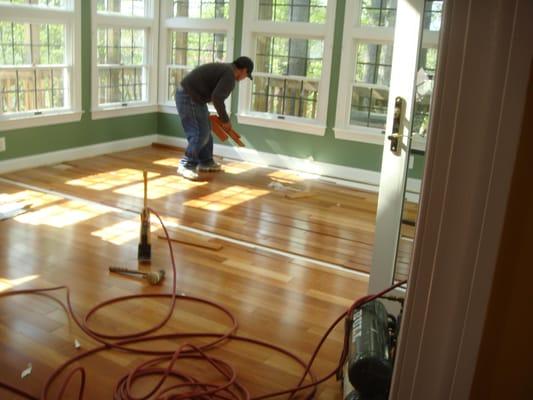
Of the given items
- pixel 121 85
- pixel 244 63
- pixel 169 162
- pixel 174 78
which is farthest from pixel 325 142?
pixel 121 85

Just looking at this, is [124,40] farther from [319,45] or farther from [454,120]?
[454,120]

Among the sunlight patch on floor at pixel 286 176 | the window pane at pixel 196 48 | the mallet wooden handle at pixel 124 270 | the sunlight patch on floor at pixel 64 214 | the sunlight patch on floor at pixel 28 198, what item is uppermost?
the window pane at pixel 196 48

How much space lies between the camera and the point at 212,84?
5938mm

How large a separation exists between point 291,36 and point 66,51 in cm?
241

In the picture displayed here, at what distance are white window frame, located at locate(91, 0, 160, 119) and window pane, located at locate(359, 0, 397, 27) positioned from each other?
263 centimetres

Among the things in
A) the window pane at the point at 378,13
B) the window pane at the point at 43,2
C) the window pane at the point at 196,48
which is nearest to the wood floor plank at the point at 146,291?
the window pane at the point at 43,2

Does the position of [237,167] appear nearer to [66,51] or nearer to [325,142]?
[325,142]

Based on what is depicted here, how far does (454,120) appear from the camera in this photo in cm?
85

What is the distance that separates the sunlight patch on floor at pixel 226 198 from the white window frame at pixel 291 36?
47.0 inches

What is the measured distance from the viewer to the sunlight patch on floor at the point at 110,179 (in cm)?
548

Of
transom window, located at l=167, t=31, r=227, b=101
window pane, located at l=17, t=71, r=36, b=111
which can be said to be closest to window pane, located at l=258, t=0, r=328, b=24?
transom window, located at l=167, t=31, r=227, b=101

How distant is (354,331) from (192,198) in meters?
3.22

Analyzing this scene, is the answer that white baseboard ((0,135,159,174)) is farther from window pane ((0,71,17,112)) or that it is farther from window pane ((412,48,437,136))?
window pane ((412,48,437,136))

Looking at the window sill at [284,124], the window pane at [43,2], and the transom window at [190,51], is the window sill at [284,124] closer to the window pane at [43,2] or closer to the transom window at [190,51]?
the transom window at [190,51]
